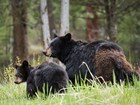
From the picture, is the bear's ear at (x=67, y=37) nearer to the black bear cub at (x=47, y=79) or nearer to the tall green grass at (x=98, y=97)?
the black bear cub at (x=47, y=79)

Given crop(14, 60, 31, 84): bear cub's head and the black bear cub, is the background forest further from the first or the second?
the black bear cub

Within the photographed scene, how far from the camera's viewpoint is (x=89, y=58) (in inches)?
354

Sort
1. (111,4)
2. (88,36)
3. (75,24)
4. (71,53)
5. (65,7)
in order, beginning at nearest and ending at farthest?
(71,53) < (65,7) < (111,4) < (88,36) < (75,24)

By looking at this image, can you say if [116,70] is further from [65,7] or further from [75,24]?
[75,24]

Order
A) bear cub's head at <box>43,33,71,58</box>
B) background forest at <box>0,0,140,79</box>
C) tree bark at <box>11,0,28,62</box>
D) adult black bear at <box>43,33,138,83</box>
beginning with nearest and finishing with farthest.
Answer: adult black bear at <box>43,33,138,83</box> → bear cub's head at <box>43,33,71,58</box> → background forest at <box>0,0,140,79</box> → tree bark at <box>11,0,28,62</box>

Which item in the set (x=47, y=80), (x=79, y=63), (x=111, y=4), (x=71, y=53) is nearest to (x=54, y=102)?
(x=47, y=80)

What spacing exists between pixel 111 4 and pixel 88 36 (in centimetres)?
659

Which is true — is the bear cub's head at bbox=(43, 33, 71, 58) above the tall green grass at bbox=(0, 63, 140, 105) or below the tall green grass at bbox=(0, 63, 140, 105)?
above

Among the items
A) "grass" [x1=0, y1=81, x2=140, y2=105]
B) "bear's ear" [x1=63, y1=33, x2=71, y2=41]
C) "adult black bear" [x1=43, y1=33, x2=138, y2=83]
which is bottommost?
"grass" [x1=0, y1=81, x2=140, y2=105]

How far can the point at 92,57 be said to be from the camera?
29.2 feet

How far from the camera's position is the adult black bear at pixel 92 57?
8.45m

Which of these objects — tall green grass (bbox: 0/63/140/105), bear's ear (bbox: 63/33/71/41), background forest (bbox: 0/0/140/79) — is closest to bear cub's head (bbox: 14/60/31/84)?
bear's ear (bbox: 63/33/71/41)

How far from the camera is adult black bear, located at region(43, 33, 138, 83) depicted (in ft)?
27.7

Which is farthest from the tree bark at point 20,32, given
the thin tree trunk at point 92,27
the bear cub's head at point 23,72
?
the bear cub's head at point 23,72
